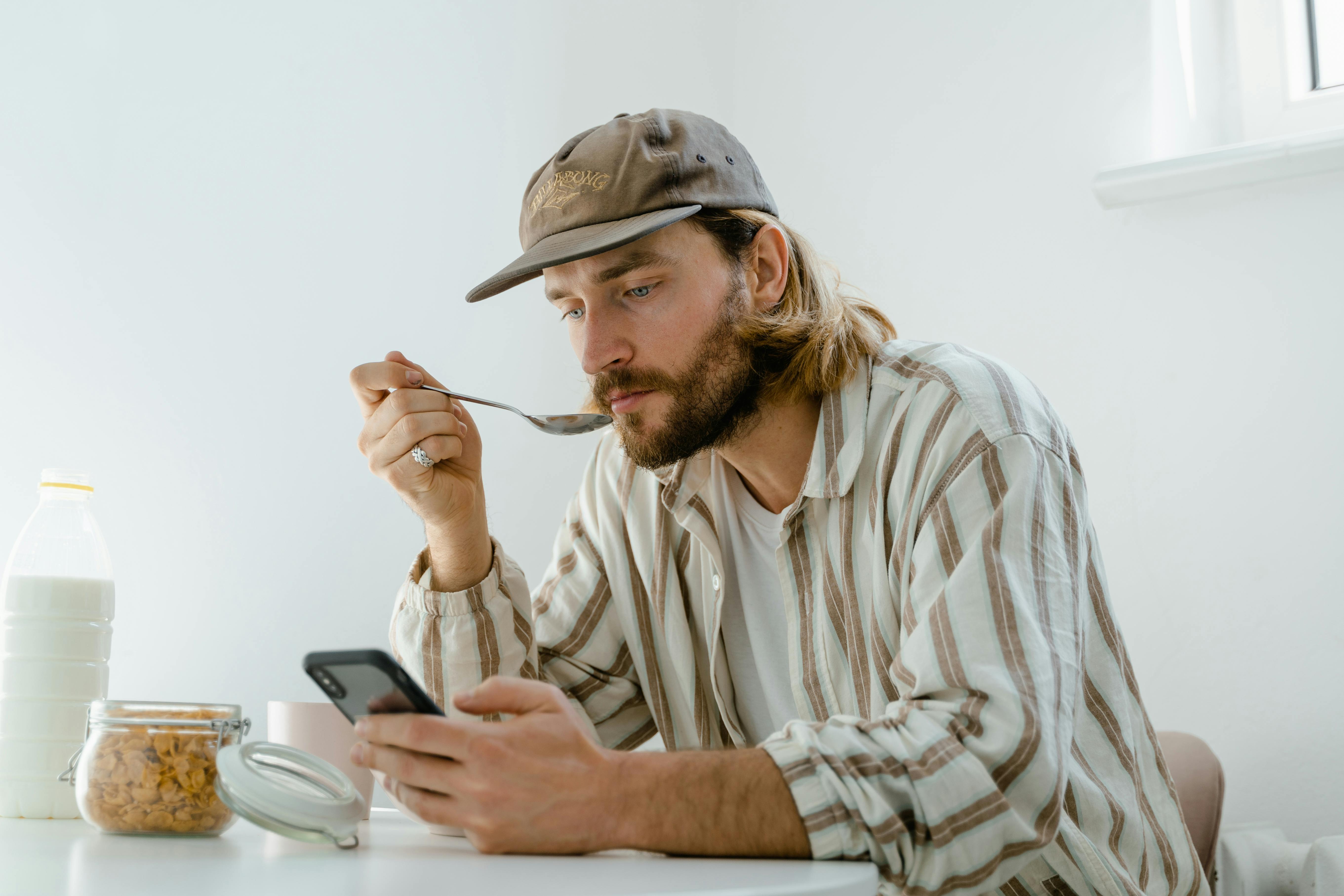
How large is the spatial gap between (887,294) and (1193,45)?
0.68 metres

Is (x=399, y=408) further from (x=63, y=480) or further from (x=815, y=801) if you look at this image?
(x=815, y=801)

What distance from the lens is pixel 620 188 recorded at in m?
1.10

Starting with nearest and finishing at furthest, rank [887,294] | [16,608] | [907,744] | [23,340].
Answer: [907,744], [16,608], [23,340], [887,294]

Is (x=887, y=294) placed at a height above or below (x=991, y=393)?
above

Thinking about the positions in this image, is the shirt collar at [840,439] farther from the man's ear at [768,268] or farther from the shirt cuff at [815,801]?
the shirt cuff at [815,801]

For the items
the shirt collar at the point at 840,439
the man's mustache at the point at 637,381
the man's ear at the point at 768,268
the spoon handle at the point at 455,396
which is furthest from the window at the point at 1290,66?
the spoon handle at the point at 455,396

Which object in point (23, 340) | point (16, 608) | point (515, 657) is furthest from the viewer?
point (23, 340)

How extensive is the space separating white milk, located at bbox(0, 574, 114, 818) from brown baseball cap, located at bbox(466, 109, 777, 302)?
511 mm

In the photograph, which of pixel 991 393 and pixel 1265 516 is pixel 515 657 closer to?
pixel 991 393

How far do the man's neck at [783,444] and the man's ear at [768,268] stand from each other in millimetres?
156

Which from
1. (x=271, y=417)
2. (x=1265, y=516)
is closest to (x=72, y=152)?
(x=271, y=417)

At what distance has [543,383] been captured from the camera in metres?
2.05

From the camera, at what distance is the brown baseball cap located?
3.53 ft

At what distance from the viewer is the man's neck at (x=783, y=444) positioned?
1165 millimetres
